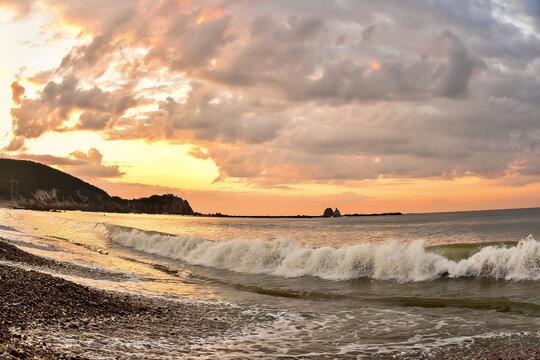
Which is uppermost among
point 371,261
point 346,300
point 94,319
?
point 94,319

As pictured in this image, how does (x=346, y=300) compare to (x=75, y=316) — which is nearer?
(x=75, y=316)

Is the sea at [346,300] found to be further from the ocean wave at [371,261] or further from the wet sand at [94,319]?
the wet sand at [94,319]

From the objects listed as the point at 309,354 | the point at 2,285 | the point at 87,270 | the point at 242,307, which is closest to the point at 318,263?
the point at 242,307

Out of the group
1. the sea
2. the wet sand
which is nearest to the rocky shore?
the wet sand

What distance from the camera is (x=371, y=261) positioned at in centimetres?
2234

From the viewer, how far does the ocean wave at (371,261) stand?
18969 mm

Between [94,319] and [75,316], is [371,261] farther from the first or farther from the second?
[75,316]

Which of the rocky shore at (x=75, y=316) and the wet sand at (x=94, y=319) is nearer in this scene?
the rocky shore at (x=75, y=316)

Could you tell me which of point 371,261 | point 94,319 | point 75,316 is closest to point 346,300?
point 371,261

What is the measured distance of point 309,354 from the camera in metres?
8.93

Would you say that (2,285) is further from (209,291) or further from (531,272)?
(531,272)

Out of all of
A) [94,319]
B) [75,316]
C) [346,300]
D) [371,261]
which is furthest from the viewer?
[371,261]

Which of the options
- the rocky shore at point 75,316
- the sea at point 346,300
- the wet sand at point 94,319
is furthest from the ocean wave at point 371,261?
the rocky shore at point 75,316

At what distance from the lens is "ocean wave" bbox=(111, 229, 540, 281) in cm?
1897
